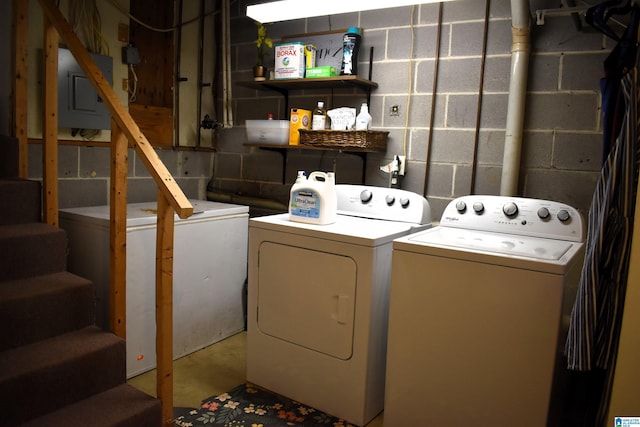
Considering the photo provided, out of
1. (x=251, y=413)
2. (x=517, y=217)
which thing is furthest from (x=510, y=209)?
(x=251, y=413)

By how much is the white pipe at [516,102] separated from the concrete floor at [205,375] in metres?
1.35

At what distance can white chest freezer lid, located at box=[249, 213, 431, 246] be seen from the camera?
2.10m

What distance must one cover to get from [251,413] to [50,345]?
0.92 m

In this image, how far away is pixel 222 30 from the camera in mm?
3441

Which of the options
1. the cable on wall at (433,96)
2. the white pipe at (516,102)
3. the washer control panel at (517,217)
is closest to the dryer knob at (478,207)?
the washer control panel at (517,217)

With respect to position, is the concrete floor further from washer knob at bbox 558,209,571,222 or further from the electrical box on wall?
the electrical box on wall

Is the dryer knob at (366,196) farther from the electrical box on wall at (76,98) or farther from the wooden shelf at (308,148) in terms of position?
the electrical box on wall at (76,98)

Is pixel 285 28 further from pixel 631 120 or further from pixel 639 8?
A: pixel 631 120

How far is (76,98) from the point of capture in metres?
2.75

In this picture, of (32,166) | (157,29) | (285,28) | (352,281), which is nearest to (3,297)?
(32,166)

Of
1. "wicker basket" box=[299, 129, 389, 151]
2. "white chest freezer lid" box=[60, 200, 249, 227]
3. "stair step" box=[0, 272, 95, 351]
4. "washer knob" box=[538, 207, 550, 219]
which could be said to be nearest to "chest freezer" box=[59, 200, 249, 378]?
"white chest freezer lid" box=[60, 200, 249, 227]

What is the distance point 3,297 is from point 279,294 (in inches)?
44.7

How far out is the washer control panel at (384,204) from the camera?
2.53 metres

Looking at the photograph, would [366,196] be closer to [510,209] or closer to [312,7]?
[510,209]
